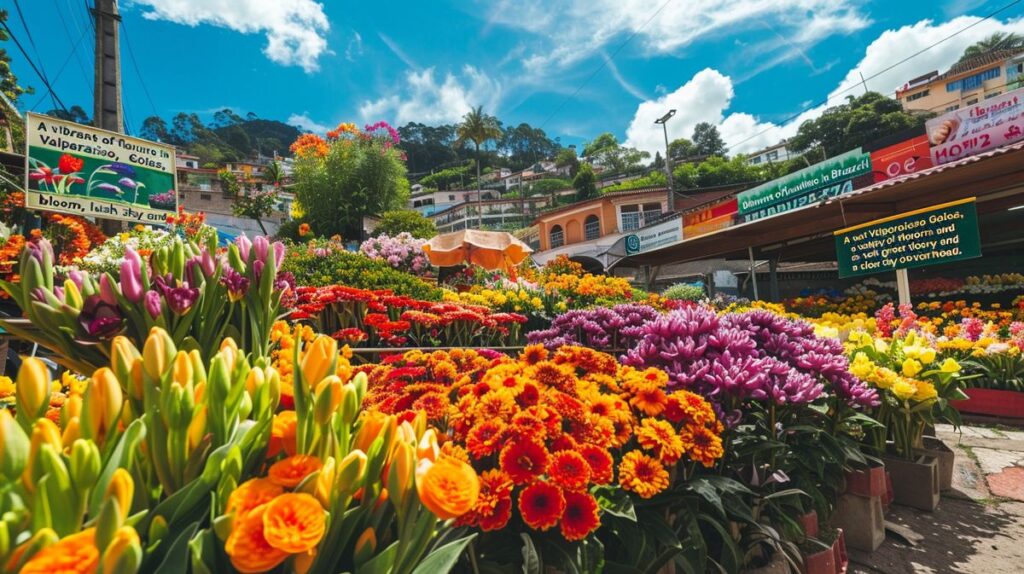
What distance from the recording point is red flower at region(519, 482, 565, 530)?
1062mm

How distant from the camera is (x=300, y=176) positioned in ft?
53.6

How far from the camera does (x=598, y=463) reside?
119 centimetres

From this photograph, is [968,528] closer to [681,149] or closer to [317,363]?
[317,363]

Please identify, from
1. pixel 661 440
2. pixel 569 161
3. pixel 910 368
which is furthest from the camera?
pixel 569 161

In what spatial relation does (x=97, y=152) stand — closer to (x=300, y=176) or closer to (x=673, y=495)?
(x=673, y=495)

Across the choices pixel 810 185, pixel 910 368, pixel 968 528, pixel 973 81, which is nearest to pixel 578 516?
pixel 910 368

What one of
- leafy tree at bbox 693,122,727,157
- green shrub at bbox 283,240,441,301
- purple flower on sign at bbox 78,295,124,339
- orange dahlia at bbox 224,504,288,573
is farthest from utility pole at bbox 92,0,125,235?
leafy tree at bbox 693,122,727,157

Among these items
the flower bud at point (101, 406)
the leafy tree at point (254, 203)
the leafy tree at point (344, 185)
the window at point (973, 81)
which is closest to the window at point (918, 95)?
the window at point (973, 81)

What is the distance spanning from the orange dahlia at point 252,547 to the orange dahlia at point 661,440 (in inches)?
41.1

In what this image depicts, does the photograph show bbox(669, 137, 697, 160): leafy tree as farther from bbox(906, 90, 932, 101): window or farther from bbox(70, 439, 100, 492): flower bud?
bbox(70, 439, 100, 492): flower bud

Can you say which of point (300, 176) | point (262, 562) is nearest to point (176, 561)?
point (262, 562)

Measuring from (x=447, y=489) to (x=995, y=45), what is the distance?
79.7 meters

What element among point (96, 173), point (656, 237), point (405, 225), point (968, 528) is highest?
point (405, 225)

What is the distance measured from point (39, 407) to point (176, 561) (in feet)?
1.28
